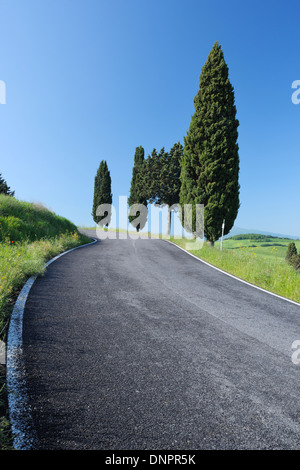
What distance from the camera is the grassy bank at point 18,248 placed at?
3822 mm

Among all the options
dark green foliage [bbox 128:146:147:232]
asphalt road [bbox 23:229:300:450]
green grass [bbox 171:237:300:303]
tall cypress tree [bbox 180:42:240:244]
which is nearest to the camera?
asphalt road [bbox 23:229:300:450]

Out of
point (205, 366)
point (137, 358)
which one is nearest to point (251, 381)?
point (205, 366)

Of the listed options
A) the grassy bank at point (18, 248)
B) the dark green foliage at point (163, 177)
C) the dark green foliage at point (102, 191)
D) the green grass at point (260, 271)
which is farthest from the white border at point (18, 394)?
the dark green foliage at point (102, 191)

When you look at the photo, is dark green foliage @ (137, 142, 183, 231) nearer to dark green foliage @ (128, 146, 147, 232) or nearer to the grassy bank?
dark green foliage @ (128, 146, 147, 232)

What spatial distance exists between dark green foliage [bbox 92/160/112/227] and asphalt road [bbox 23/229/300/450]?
39362 mm

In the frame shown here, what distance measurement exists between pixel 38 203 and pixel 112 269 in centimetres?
1343

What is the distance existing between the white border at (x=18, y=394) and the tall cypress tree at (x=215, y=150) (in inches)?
628

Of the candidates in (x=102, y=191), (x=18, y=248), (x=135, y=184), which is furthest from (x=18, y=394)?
(x=102, y=191)

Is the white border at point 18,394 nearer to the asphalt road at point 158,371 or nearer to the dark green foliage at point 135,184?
the asphalt road at point 158,371

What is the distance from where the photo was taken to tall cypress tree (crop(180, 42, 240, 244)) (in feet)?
59.7

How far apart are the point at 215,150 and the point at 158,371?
1776 centimetres

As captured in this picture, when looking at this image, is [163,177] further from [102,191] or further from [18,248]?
[18,248]

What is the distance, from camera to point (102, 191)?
148ft

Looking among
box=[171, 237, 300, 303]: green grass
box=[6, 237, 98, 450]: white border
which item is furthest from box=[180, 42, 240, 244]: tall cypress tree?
box=[6, 237, 98, 450]: white border
